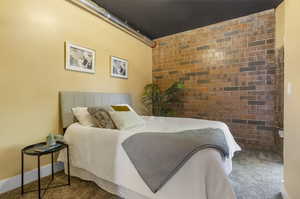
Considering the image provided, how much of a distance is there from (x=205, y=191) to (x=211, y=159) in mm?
222

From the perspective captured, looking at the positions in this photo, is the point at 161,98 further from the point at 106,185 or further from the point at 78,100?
the point at 106,185

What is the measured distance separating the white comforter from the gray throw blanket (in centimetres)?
5

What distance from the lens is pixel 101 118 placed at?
6.38 feet

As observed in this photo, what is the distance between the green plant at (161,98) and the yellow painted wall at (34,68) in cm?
158

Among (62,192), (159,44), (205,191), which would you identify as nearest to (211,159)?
(205,191)

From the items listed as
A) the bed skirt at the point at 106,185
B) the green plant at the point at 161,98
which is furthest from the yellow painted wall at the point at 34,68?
the green plant at the point at 161,98

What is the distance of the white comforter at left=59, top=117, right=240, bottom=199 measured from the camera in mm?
1026

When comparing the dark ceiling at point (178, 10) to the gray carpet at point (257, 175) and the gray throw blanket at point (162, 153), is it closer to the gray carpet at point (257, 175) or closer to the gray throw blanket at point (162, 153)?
the gray throw blanket at point (162, 153)

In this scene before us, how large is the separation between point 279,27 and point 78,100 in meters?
3.80

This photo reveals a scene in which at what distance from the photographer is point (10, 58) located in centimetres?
167

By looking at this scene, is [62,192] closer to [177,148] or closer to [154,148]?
[154,148]

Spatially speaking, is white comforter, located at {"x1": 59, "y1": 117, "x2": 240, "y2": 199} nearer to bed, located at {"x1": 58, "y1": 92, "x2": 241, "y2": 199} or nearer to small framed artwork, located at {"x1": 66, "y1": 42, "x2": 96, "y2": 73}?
bed, located at {"x1": 58, "y1": 92, "x2": 241, "y2": 199}

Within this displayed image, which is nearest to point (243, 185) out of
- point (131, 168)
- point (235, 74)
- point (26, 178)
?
point (131, 168)

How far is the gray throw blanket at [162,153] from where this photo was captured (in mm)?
1129
